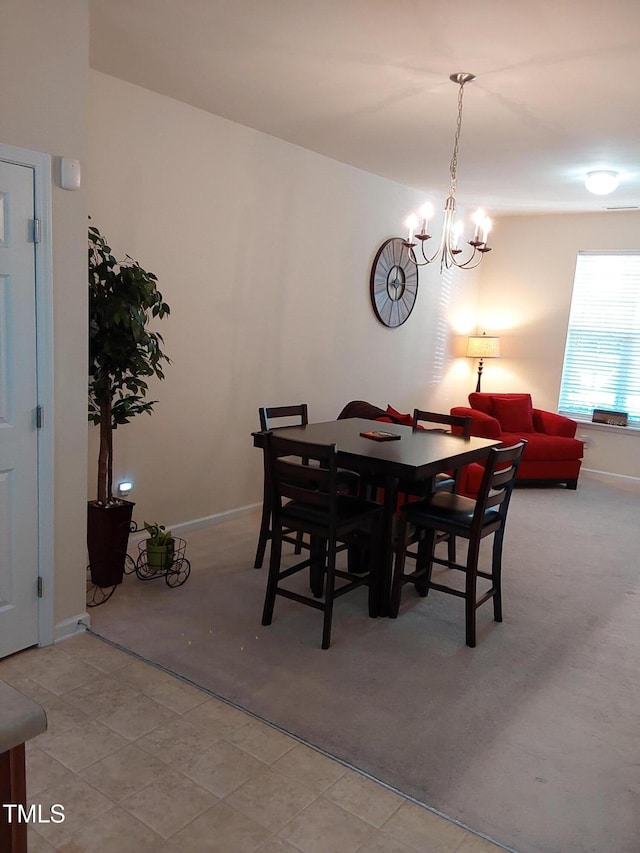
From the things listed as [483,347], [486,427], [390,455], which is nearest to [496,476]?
[390,455]

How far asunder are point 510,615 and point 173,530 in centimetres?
216

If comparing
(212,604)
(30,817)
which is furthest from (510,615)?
(30,817)

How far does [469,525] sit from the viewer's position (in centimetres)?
312

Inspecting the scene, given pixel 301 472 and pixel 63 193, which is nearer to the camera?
pixel 63 193

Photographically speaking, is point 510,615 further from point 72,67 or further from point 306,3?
point 72,67

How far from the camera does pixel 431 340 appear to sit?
270 inches

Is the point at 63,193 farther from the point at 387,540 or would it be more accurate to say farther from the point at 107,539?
the point at 387,540

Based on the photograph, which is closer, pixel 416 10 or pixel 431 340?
pixel 416 10

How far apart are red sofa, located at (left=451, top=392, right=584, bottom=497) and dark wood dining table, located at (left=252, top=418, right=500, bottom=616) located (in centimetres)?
192

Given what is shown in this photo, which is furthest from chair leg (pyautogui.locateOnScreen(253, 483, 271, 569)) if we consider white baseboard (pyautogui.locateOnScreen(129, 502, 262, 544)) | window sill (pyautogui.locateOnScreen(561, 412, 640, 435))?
window sill (pyautogui.locateOnScreen(561, 412, 640, 435))

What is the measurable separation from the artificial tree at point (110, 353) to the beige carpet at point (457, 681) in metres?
0.33

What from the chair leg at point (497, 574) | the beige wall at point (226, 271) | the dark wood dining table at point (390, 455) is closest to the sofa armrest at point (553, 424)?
the beige wall at point (226, 271)

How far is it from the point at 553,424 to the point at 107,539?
15.4ft

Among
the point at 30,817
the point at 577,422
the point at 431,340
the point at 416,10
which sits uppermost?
the point at 416,10
